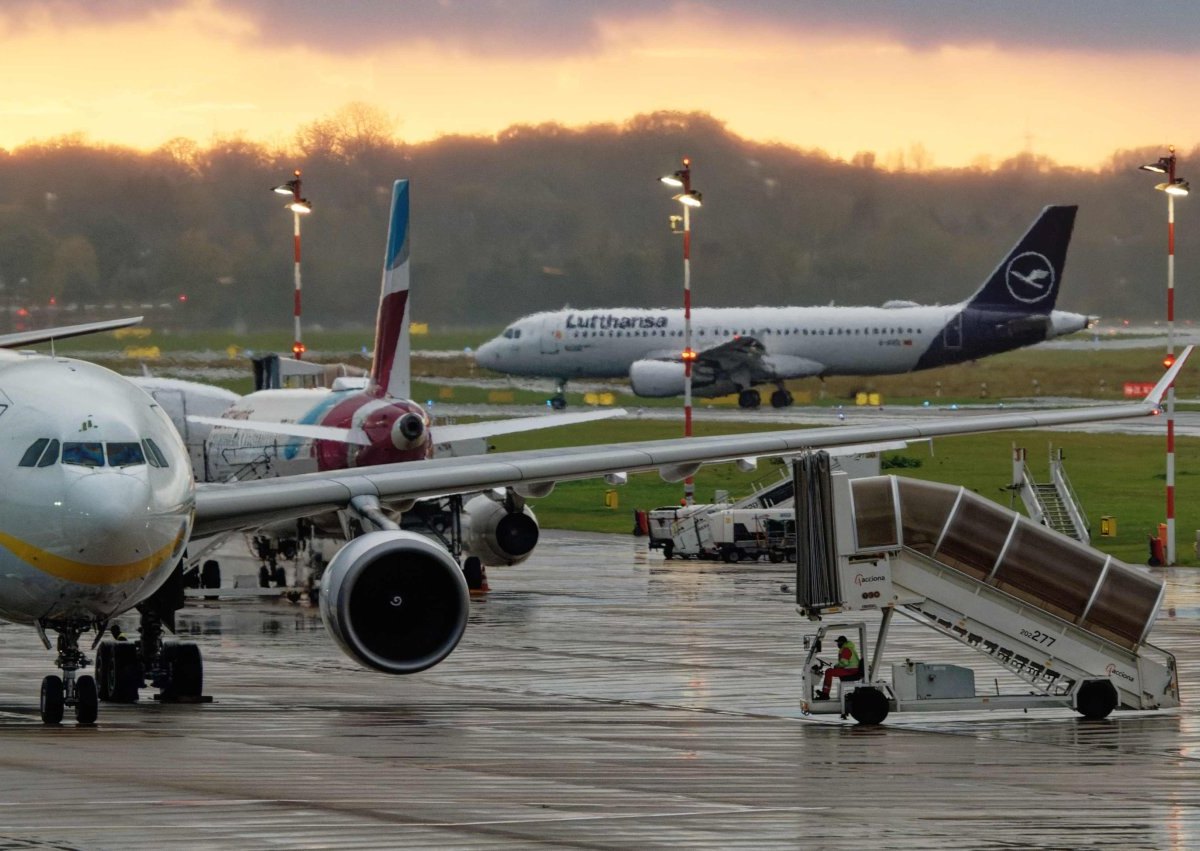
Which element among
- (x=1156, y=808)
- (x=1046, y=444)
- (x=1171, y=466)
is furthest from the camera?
(x=1046, y=444)

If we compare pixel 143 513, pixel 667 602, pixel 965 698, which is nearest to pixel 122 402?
pixel 143 513

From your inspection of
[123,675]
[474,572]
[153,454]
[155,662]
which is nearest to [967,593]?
[155,662]

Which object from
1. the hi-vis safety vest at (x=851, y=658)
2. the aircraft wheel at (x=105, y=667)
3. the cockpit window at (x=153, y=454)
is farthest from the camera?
the aircraft wheel at (x=105, y=667)

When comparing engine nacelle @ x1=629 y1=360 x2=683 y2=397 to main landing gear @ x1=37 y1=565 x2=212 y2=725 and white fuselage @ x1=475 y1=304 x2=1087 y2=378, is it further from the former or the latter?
main landing gear @ x1=37 y1=565 x2=212 y2=725

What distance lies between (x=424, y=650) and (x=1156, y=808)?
8321 mm

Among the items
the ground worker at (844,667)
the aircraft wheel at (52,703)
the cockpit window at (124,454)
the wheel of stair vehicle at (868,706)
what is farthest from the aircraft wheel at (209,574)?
the cockpit window at (124,454)

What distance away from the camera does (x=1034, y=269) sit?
96562 millimetres

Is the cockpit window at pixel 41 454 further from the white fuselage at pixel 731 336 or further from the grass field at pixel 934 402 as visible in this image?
the white fuselage at pixel 731 336

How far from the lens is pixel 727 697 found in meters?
25.4

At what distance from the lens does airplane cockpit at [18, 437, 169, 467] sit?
19.9m

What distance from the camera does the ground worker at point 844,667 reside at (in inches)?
923

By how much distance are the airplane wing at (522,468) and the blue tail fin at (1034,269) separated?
224 feet

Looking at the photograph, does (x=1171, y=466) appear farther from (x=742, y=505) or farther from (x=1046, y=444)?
(x=1046, y=444)

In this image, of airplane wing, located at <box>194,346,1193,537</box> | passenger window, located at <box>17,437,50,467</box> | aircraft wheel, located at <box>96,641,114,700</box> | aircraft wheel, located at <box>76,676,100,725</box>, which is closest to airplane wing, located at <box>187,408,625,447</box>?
airplane wing, located at <box>194,346,1193,537</box>
